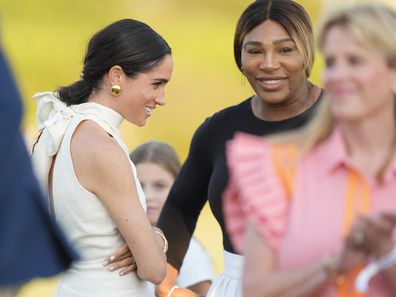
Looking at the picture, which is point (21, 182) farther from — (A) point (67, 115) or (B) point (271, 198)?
(A) point (67, 115)

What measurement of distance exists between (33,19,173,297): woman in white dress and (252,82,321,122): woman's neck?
1.26ft

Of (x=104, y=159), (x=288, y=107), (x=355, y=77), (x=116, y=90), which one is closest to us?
(x=355, y=77)

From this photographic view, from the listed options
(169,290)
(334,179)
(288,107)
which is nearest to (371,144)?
(334,179)

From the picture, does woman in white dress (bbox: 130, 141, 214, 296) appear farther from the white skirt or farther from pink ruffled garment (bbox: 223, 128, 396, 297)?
pink ruffled garment (bbox: 223, 128, 396, 297)

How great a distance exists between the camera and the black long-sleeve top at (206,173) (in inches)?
146

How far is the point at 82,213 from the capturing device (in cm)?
370

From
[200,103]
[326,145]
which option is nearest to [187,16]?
[200,103]

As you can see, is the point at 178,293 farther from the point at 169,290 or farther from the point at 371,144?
the point at 371,144

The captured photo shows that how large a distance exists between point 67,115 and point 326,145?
1472 mm

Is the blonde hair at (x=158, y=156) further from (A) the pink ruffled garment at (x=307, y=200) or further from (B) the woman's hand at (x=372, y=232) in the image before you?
(B) the woman's hand at (x=372, y=232)

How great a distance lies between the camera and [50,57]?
10.3 meters

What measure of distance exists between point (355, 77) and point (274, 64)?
52.9 inches

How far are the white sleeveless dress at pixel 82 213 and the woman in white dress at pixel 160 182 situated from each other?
39.5 inches

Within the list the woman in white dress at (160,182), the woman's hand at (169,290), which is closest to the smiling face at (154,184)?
the woman in white dress at (160,182)
